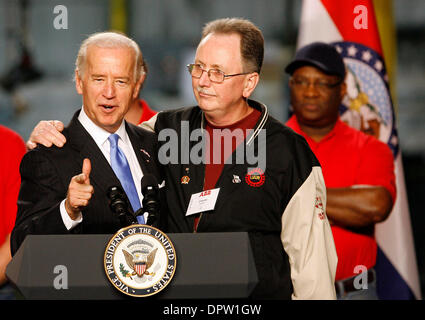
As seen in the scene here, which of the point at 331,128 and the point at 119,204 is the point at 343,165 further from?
the point at 119,204

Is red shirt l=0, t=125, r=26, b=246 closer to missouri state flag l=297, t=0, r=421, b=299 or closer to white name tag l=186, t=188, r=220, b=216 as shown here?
white name tag l=186, t=188, r=220, b=216

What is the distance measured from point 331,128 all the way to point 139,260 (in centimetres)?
180

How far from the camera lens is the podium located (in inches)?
60.5

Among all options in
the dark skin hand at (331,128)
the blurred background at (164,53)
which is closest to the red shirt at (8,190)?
the dark skin hand at (331,128)

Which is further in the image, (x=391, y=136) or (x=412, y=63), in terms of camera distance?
(x=412, y=63)

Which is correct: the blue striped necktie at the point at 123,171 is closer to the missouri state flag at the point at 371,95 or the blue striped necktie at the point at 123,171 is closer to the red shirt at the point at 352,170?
the red shirt at the point at 352,170

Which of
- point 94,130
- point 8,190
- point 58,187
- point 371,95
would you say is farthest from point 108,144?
point 371,95

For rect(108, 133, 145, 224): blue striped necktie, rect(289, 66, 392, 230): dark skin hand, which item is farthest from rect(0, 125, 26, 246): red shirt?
rect(289, 66, 392, 230): dark skin hand

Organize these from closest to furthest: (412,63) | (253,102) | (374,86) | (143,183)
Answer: (143,183), (253,102), (374,86), (412,63)

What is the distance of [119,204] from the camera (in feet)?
5.29

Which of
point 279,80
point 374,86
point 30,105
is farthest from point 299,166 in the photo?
point 30,105

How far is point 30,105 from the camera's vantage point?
620 centimetres

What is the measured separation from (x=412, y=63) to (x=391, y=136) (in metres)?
2.62
